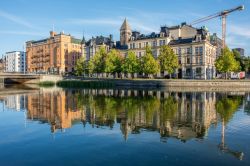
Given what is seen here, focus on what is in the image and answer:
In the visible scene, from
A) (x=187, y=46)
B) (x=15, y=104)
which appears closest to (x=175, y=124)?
(x=15, y=104)

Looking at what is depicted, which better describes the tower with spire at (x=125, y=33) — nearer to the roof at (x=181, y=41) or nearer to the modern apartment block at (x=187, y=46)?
the modern apartment block at (x=187, y=46)

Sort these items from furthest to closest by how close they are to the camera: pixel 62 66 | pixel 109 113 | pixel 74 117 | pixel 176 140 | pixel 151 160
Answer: pixel 62 66, pixel 109 113, pixel 74 117, pixel 176 140, pixel 151 160

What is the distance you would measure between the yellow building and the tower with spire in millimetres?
35537

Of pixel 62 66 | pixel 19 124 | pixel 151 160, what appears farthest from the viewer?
pixel 62 66

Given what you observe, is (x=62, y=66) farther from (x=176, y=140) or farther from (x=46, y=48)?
(x=176, y=140)

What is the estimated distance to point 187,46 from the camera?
4289 inches

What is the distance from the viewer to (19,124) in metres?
27.4

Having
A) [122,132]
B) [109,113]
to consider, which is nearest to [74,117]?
[109,113]

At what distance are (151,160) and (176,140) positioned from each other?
4910 mm

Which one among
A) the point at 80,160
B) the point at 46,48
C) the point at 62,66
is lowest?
the point at 80,160

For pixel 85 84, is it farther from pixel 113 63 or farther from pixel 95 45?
pixel 95 45

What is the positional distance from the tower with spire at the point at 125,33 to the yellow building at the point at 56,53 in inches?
1399

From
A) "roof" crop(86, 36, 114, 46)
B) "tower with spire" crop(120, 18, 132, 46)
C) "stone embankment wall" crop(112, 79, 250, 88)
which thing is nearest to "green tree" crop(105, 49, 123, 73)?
"stone embankment wall" crop(112, 79, 250, 88)

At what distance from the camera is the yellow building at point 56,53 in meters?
156
